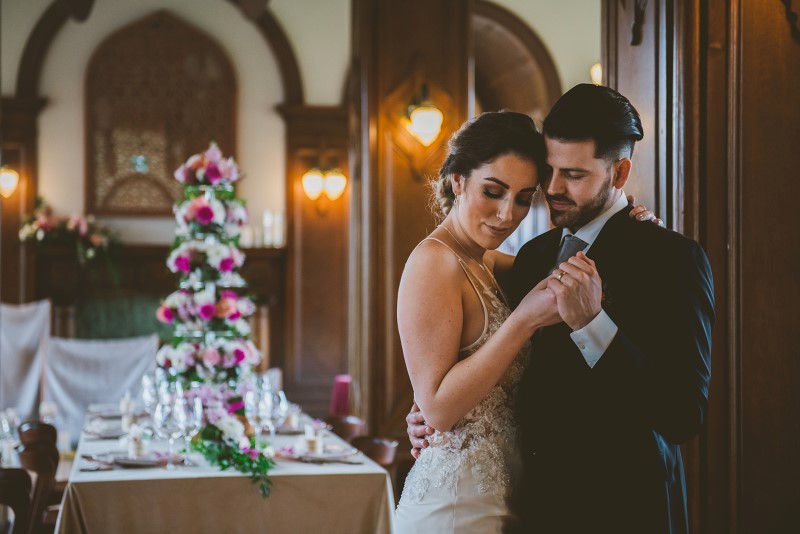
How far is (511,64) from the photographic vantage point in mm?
10609

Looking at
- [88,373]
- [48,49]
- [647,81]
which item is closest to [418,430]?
[647,81]

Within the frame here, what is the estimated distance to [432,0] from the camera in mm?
6590

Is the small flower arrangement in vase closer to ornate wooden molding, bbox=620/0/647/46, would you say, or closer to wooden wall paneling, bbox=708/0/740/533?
ornate wooden molding, bbox=620/0/647/46

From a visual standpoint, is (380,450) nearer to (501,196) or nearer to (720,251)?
(720,251)

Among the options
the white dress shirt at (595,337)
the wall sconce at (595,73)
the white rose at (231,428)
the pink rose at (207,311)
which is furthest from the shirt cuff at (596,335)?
the wall sconce at (595,73)

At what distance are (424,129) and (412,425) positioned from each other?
4257 millimetres

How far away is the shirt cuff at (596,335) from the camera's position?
1.92 m

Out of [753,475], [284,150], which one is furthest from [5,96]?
[753,475]

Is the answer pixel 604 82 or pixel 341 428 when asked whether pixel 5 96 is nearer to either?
pixel 341 428

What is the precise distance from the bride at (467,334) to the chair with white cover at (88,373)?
591 centimetres

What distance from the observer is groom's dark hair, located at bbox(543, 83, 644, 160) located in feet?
7.02

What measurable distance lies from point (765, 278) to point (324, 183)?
8.36 m

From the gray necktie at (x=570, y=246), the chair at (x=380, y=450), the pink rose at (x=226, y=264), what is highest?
the gray necktie at (x=570, y=246)

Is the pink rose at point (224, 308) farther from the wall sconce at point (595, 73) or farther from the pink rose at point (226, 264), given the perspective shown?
the wall sconce at point (595, 73)
